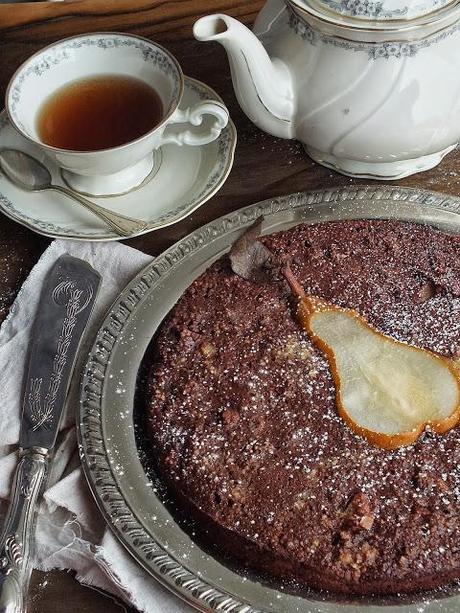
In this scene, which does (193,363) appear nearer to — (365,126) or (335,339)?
(335,339)

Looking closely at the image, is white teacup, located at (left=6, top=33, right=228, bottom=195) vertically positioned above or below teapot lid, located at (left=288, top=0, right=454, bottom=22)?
below

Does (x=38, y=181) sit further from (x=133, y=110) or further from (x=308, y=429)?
(x=308, y=429)

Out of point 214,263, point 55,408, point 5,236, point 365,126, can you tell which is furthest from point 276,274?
point 5,236

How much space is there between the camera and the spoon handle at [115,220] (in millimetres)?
1274

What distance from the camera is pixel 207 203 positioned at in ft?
4.46

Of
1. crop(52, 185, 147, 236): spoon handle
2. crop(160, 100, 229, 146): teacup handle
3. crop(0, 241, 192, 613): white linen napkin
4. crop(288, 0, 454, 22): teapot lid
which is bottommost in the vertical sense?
crop(0, 241, 192, 613): white linen napkin

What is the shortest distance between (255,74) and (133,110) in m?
0.26

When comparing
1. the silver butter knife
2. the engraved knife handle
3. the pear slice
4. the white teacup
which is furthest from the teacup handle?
the engraved knife handle

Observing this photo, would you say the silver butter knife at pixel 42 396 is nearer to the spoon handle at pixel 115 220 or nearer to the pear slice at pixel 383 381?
the spoon handle at pixel 115 220

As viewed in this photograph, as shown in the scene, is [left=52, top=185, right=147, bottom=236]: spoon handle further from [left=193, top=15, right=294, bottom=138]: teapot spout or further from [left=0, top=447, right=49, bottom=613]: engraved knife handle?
[left=0, top=447, right=49, bottom=613]: engraved knife handle

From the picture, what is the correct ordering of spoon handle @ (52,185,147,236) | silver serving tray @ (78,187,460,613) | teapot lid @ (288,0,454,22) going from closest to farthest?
silver serving tray @ (78,187,460,613)
teapot lid @ (288,0,454,22)
spoon handle @ (52,185,147,236)

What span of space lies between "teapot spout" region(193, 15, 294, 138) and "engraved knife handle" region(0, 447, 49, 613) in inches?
23.3

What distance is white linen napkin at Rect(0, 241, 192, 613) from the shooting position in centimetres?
97

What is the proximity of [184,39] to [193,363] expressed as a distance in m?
0.77
